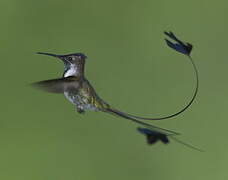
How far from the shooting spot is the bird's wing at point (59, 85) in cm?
209

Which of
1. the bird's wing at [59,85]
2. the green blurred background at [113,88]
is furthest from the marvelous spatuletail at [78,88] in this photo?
the green blurred background at [113,88]

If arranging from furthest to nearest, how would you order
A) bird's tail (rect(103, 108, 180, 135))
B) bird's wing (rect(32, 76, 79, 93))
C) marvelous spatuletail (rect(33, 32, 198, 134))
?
marvelous spatuletail (rect(33, 32, 198, 134)), bird's wing (rect(32, 76, 79, 93)), bird's tail (rect(103, 108, 180, 135))

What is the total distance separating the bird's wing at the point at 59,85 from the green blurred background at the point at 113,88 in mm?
2339

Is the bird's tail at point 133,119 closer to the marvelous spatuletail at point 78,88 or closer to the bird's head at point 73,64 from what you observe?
the marvelous spatuletail at point 78,88

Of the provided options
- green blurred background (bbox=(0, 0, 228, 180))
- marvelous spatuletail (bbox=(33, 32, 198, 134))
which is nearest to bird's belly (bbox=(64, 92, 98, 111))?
marvelous spatuletail (bbox=(33, 32, 198, 134))

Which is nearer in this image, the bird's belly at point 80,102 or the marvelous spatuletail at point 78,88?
the marvelous spatuletail at point 78,88

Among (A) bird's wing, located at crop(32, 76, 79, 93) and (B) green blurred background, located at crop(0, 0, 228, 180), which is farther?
(B) green blurred background, located at crop(0, 0, 228, 180)

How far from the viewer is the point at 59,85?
2.18 meters

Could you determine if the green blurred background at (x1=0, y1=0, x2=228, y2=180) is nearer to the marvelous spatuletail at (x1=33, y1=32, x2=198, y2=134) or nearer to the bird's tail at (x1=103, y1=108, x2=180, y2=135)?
the marvelous spatuletail at (x1=33, y1=32, x2=198, y2=134)

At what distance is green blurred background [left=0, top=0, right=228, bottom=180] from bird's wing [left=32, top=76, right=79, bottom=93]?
234 centimetres

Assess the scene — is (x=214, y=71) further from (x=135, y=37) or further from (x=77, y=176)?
(x=77, y=176)

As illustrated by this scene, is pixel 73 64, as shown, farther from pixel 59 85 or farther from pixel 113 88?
pixel 113 88

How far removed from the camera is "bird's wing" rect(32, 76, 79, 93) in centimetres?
209

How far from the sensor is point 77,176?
4.68m
